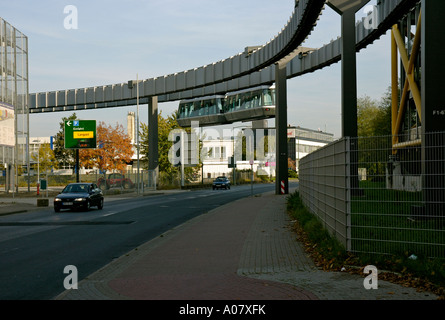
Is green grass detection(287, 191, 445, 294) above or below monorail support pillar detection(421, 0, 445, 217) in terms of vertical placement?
below

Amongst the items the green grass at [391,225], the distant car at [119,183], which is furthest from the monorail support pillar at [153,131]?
the green grass at [391,225]

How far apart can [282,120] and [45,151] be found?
5888 centimetres

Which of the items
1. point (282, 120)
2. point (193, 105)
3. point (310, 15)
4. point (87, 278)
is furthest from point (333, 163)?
point (193, 105)

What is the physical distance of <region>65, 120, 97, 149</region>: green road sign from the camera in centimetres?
4797

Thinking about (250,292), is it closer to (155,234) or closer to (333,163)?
(333,163)

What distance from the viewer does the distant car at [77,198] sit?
25.7 metres

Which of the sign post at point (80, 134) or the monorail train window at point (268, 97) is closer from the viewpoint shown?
the monorail train window at point (268, 97)

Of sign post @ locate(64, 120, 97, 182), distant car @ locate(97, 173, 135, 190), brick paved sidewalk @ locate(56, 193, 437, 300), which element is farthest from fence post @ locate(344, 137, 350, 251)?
distant car @ locate(97, 173, 135, 190)

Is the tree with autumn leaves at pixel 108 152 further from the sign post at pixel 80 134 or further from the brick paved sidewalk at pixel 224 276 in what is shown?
the brick paved sidewalk at pixel 224 276

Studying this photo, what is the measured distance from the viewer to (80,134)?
48219 mm

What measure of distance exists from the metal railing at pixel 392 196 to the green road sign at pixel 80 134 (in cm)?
4062

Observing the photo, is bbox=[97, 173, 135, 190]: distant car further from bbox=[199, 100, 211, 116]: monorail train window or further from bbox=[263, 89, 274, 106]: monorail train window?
bbox=[263, 89, 274, 106]: monorail train window

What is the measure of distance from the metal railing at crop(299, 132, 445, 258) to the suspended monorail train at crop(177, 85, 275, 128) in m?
33.0

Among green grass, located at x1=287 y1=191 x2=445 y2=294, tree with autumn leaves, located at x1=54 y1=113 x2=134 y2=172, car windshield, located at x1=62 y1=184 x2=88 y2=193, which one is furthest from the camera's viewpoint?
tree with autumn leaves, located at x1=54 y1=113 x2=134 y2=172
